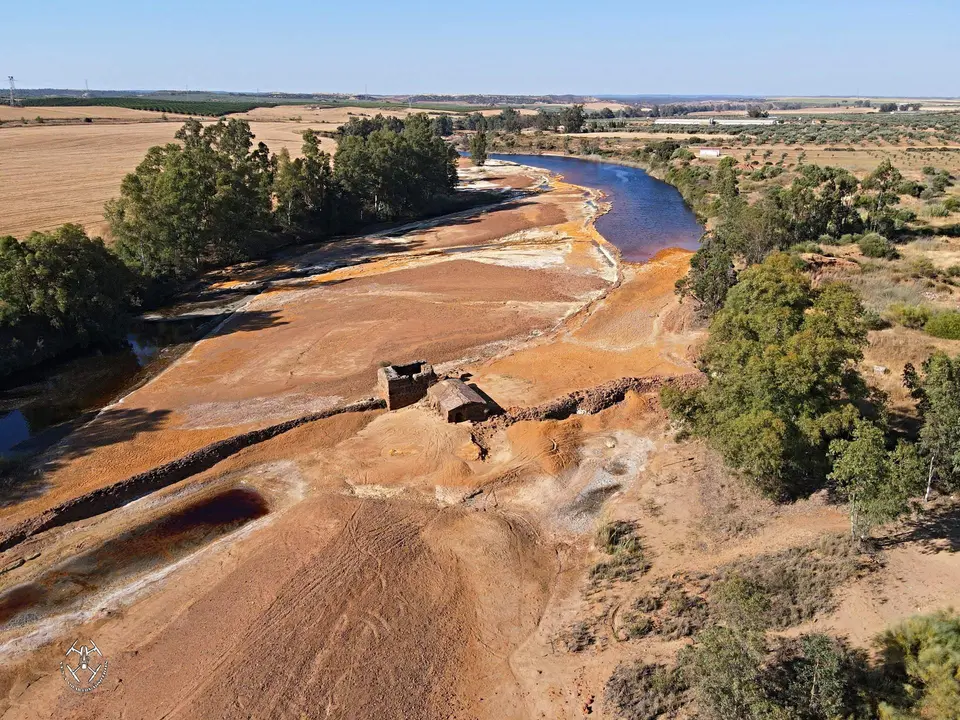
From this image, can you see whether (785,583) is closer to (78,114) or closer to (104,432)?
(104,432)

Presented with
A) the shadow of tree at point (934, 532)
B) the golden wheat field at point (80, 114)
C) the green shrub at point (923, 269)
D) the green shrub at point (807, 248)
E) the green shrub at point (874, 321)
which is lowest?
the shadow of tree at point (934, 532)

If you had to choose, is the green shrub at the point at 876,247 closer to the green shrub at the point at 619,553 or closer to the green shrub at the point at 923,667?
the green shrub at the point at 619,553

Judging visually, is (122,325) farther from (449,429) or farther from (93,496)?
(449,429)

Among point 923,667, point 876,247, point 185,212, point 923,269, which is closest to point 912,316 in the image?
point 923,269

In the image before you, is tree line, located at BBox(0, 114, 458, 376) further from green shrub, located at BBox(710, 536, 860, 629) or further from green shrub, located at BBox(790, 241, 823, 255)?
green shrub, located at BBox(790, 241, 823, 255)

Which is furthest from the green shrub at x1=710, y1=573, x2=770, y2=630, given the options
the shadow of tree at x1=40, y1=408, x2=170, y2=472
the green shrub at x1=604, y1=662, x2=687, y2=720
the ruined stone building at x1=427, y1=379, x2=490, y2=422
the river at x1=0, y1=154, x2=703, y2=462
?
the river at x1=0, y1=154, x2=703, y2=462

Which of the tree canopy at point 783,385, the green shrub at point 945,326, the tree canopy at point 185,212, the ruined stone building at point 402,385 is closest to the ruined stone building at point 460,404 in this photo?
the ruined stone building at point 402,385
